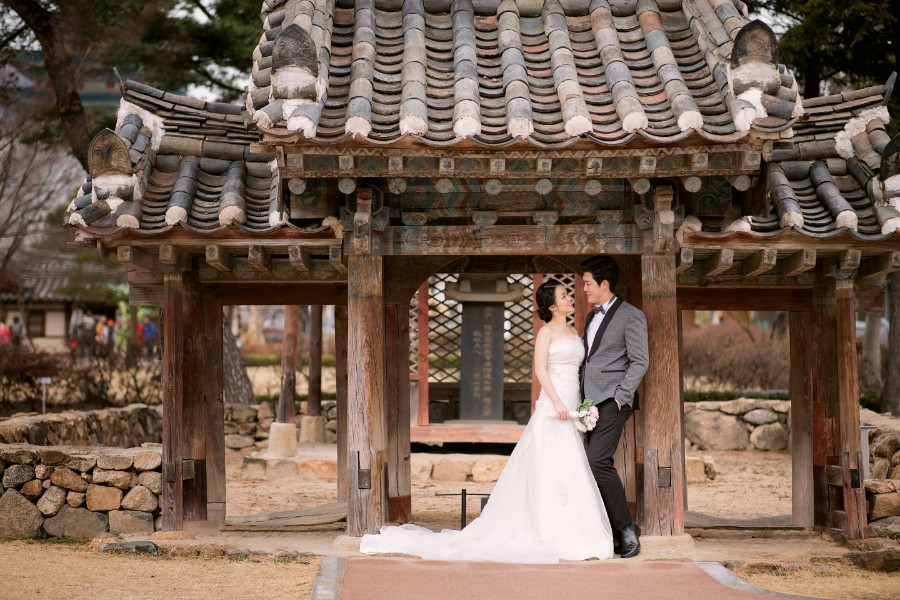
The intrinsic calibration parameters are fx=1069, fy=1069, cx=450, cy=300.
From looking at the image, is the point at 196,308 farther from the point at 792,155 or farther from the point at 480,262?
the point at 792,155

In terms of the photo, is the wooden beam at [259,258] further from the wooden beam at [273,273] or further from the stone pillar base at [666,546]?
the stone pillar base at [666,546]

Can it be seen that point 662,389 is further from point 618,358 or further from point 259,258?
point 259,258

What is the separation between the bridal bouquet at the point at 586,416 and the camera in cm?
770

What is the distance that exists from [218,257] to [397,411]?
7.56 ft

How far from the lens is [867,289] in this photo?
9773mm

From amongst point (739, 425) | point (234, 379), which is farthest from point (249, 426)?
point (739, 425)

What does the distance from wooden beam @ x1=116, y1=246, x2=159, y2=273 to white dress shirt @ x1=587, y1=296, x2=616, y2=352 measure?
138 inches

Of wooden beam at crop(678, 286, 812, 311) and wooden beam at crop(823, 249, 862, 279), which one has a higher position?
wooden beam at crop(823, 249, 862, 279)

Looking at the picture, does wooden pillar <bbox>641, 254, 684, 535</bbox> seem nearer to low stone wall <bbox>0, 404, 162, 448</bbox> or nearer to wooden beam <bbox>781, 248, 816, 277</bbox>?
wooden beam <bbox>781, 248, 816, 277</bbox>

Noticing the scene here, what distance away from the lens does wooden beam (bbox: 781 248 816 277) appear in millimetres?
7922

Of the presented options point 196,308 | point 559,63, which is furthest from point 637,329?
point 196,308

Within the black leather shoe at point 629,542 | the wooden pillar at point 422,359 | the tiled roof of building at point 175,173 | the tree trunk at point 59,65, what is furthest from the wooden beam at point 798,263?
the tree trunk at point 59,65

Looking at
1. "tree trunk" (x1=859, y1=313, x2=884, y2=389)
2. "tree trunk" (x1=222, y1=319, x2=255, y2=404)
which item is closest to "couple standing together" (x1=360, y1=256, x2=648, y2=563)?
"tree trunk" (x1=222, y1=319, x2=255, y2=404)

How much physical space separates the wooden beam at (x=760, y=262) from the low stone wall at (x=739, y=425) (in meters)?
9.88
